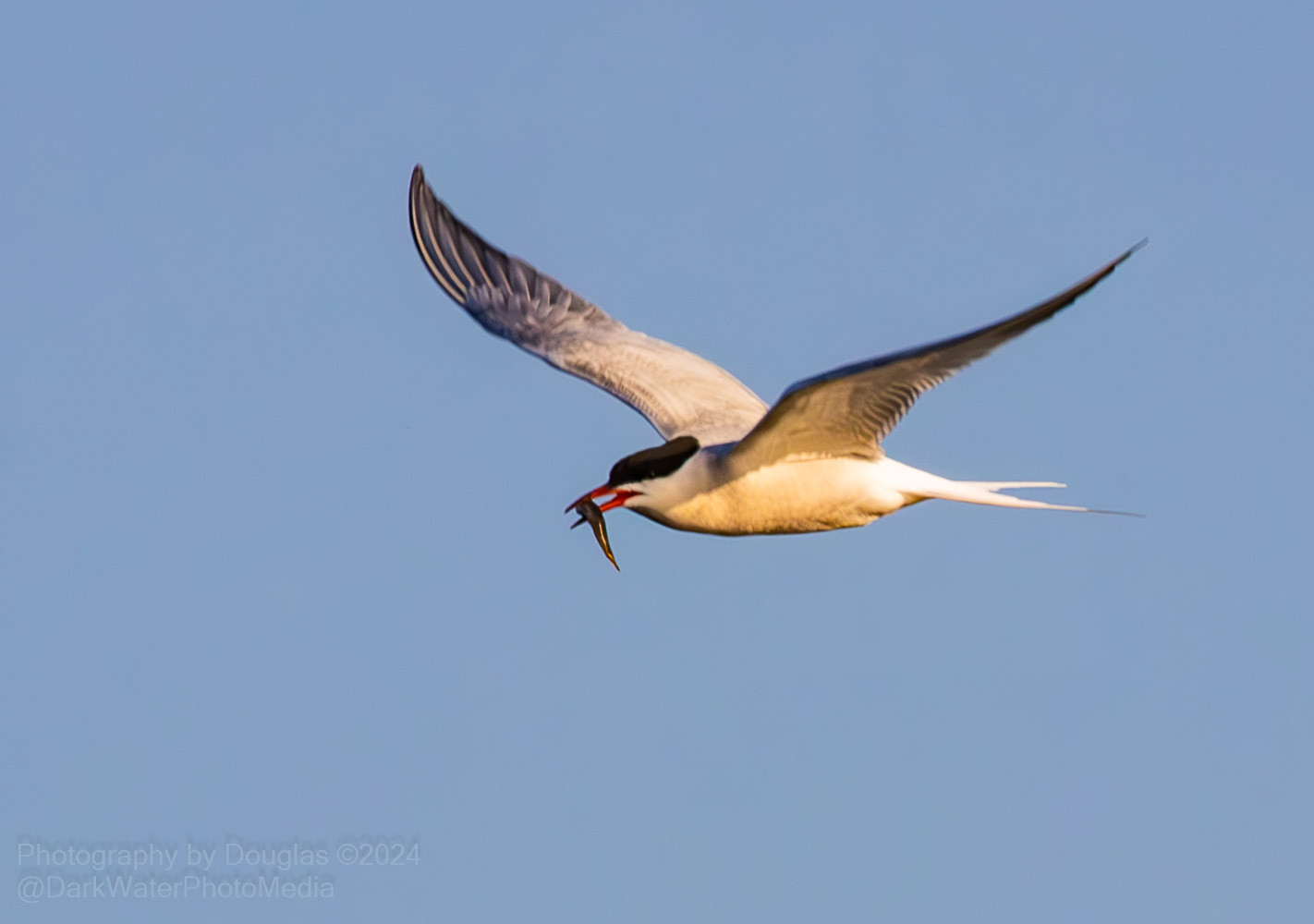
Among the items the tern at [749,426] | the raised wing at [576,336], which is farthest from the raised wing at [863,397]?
the raised wing at [576,336]

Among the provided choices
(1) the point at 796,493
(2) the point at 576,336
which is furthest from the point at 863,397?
(2) the point at 576,336

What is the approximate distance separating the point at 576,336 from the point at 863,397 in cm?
426

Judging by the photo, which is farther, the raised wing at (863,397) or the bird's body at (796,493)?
the bird's body at (796,493)

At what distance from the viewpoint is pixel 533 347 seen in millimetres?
12758

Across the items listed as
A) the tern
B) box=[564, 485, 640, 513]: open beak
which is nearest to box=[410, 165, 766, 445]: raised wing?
the tern

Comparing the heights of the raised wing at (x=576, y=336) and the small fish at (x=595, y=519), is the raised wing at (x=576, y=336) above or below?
above

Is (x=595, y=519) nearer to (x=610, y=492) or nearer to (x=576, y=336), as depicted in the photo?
(x=610, y=492)

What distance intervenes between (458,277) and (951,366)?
6011 millimetres

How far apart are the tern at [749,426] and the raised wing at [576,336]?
15mm

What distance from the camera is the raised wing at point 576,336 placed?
11.9m

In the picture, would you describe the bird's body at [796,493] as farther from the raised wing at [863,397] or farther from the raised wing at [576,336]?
the raised wing at [576,336]

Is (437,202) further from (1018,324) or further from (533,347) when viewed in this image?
(1018,324)

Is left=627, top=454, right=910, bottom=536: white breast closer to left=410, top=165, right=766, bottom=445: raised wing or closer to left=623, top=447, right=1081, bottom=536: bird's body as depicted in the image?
left=623, top=447, right=1081, bottom=536: bird's body

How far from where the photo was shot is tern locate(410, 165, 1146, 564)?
8594mm
